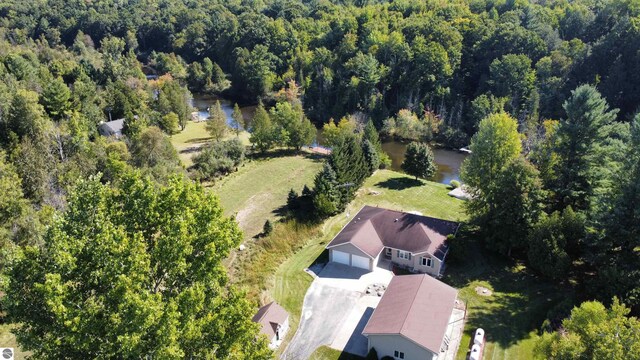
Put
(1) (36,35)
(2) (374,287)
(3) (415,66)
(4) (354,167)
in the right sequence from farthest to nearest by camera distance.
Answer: (1) (36,35) < (3) (415,66) < (4) (354,167) < (2) (374,287)

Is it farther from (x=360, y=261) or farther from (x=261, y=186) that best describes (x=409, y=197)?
(x=261, y=186)

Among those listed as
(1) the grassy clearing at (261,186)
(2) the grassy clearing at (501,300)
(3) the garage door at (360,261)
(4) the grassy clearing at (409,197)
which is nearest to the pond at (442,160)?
(4) the grassy clearing at (409,197)

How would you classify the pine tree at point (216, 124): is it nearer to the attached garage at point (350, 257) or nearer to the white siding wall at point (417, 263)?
the attached garage at point (350, 257)

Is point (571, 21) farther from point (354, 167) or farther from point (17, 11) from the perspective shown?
point (17, 11)

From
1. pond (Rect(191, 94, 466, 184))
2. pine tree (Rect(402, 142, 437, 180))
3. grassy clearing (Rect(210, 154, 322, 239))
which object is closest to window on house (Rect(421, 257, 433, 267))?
grassy clearing (Rect(210, 154, 322, 239))

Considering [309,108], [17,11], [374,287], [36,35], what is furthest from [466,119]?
[17,11]

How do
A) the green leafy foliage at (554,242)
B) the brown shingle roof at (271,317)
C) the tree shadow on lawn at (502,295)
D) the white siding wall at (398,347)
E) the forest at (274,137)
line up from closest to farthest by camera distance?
the forest at (274,137)
the white siding wall at (398,347)
the brown shingle roof at (271,317)
the tree shadow on lawn at (502,295)
the green leafy foliage at (554,242)

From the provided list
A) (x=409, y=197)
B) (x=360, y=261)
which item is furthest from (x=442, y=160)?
(x=360, y=261)
